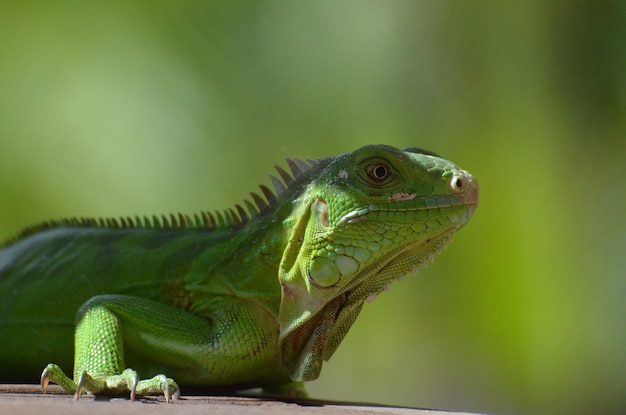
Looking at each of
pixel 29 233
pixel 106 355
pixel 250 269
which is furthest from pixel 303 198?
pixel 29 233

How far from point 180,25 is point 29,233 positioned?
4.55 metres

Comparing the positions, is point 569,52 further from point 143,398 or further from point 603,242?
point 143,398

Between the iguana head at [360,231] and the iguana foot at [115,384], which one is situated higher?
the iguana head at [360,231]

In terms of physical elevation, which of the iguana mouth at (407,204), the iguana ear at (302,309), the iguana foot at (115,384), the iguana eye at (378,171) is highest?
the iguana eye at (378,171)

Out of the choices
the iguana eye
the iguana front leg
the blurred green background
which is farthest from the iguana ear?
the blurred green background

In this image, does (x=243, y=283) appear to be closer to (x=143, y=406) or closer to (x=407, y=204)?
(x=407, y=204)

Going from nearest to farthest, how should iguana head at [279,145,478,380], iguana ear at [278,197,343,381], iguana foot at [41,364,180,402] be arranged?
1. iguana foot at [41,364,180,402]
2. iguana head at [279,145,478,380]
3. iguana ear at [278,197,343,381]

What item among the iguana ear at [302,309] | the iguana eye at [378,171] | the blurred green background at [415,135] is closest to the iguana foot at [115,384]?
the iguana ear at [302,309]

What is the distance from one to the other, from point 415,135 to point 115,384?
632 centimetres

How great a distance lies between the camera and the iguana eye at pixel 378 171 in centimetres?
353

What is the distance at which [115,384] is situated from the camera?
10.1 feet

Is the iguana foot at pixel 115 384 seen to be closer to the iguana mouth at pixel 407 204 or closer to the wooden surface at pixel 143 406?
the wooden surface at pixel 143 406

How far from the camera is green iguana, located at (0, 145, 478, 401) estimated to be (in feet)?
11.3

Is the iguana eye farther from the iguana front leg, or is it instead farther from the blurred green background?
the blurred green background
